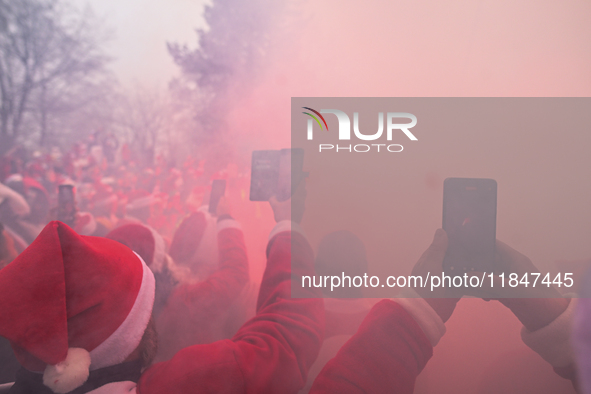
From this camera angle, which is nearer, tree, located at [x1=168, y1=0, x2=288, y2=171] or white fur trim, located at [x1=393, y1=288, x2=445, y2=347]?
white fur trim, located at [x1=393, y1=288, x2=445, y2=347]

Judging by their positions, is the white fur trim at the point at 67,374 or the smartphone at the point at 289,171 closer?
the white fur trim at the point at 67,374

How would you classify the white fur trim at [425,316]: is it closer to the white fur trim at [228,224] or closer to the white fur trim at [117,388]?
the white fur trim at [228,224]

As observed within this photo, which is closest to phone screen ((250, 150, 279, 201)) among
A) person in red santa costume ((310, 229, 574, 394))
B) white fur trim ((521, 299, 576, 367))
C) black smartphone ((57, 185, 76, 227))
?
person in red santa costume ((310, 229, 574, 394))

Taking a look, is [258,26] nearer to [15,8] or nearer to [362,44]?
[362,44]

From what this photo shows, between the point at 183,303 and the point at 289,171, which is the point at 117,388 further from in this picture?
the point at 289,171

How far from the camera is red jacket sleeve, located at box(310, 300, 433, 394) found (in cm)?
72

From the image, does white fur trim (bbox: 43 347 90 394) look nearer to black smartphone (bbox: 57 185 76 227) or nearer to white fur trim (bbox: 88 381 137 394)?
white fur trim (bbox: 88 381 137 394)

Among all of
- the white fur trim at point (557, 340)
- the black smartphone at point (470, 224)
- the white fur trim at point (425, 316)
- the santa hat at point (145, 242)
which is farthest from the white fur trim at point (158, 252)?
the white fur trim at point (557, 340)

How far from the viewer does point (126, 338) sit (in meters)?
0.59

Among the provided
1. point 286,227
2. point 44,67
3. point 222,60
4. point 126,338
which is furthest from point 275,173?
point 44,67

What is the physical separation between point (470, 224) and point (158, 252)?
877 millimetres

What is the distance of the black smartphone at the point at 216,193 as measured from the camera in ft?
3.00

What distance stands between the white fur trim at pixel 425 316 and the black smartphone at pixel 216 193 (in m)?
0.58

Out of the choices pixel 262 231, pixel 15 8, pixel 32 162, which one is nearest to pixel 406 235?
pixel 262 231
